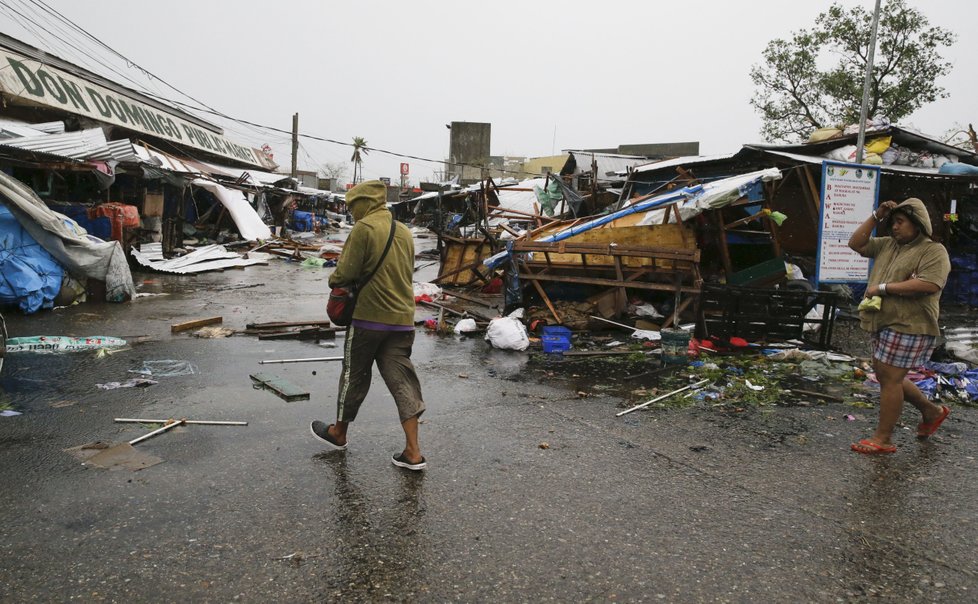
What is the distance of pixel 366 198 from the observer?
4105mm

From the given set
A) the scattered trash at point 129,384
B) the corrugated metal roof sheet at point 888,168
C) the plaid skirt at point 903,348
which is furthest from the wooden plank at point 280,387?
the corrugated metal roof sheet at point 888,168

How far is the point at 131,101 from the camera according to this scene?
21.3 m

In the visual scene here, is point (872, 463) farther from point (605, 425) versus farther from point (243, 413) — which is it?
point (243, 413)

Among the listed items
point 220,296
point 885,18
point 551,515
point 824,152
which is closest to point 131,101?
point 220,296

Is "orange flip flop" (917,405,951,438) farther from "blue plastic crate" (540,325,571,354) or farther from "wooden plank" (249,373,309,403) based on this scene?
"wooden plank" (249,373,309,403)

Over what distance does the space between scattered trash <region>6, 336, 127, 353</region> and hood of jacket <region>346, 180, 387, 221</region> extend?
197 inches

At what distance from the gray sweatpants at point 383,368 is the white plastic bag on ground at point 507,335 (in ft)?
13.2

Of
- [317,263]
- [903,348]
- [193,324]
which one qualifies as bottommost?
[193,324]

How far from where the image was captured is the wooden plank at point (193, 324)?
846cm

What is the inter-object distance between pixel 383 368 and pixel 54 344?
5.31 meters

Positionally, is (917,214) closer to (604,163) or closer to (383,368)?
(383,368)

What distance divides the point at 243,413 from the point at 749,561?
13.2 feet

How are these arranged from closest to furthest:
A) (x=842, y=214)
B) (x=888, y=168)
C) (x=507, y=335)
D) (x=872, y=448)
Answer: (x=872, y=448) → (x=507, y=335) → (x=842, y=214) → (x=888, y=168)

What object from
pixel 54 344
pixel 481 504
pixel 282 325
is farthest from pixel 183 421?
pixel 282 325
